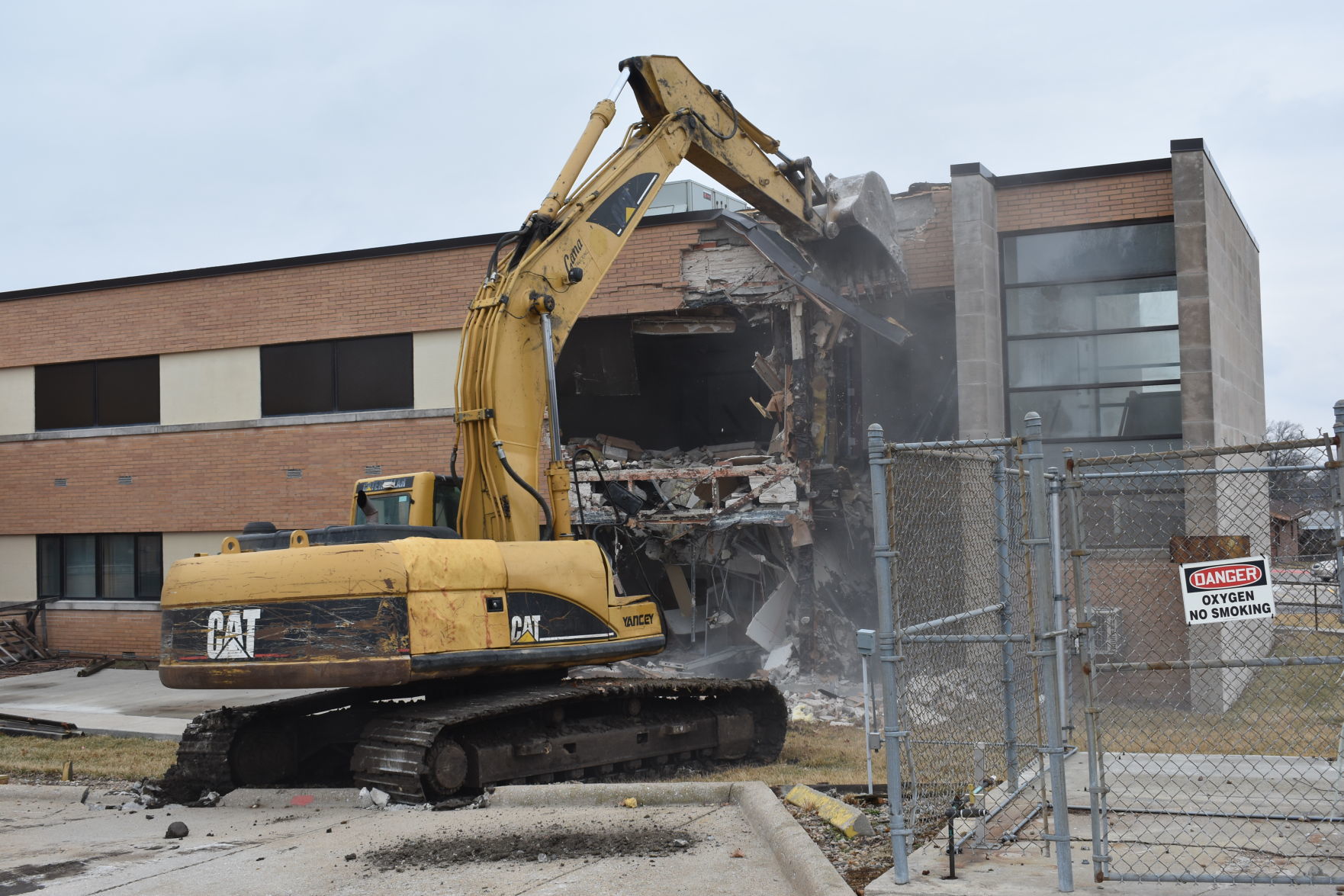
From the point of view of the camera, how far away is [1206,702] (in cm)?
1140

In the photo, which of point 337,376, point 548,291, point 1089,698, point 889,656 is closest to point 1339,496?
point 1089,698

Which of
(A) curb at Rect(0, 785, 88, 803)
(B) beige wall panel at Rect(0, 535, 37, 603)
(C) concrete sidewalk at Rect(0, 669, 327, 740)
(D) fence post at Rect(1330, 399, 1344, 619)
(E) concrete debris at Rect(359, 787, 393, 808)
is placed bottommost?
(C) concrete sidewalk at Rect(0, 669, 327, 740)

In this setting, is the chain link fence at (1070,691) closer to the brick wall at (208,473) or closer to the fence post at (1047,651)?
the fence post at (1047,651)

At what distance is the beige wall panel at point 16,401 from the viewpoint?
20.7 m

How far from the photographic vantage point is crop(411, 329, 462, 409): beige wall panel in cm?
1731

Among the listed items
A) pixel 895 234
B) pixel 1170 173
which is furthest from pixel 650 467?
pixel 1170 173

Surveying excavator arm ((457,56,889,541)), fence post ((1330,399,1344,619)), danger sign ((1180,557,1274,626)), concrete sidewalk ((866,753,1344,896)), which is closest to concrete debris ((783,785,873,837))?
concrete sidewalk ((866,753,1344,896))

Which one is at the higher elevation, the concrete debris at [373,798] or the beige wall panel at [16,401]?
the beige wall panel at [16,401]

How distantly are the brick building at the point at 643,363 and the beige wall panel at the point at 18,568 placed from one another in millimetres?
43

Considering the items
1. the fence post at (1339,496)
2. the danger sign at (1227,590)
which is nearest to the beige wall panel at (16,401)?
the danger sign at (1227,590)

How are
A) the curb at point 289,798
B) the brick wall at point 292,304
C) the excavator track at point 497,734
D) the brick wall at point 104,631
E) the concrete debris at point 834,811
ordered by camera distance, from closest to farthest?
the concrete debris at point 834,811, the excavator track at point 497,734, the curb at point 289,798, the brick wall at point 292,304, the brick wall at point 104,631

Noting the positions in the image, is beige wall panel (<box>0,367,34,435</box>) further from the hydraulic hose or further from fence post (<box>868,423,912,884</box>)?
fence post (<box>868,423,912,884</box>)

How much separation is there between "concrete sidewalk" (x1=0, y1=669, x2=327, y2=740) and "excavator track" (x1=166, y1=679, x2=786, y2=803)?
293 centimetres

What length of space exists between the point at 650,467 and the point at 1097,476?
10865mm
